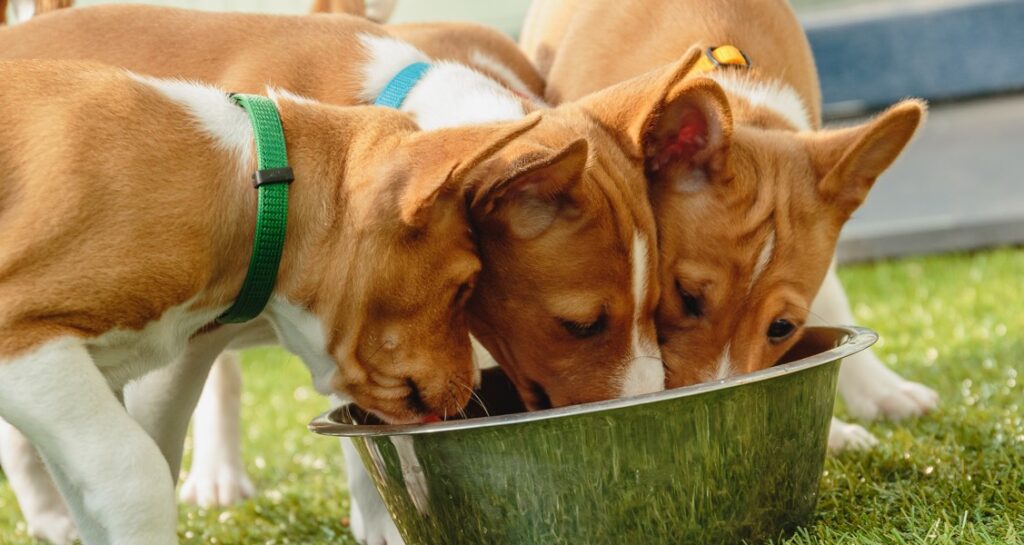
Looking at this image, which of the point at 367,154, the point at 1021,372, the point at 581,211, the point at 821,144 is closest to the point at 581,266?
the point at 581,211

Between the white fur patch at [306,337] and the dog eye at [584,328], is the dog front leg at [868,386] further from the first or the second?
the white fur patch at [306,337]

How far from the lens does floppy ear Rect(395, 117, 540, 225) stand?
9.20ft

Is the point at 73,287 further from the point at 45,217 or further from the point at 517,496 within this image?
the point at 517,496

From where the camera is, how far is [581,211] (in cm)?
318

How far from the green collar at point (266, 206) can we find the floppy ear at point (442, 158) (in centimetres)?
27

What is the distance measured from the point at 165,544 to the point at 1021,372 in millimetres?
3169

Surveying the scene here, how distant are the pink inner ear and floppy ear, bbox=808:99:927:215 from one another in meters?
0.39

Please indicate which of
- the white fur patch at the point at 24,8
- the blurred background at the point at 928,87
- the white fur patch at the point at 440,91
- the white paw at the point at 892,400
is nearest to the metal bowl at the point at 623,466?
the white fur patch at the point at 440,91

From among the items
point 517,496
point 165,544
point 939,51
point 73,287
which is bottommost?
point 939,51

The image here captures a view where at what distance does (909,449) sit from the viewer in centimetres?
361

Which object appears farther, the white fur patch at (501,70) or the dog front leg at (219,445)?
the dog front leg at (219,445)

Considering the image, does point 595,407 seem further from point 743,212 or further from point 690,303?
point 743,212

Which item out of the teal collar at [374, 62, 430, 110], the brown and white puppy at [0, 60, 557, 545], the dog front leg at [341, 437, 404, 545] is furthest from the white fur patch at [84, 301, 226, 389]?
the teal collar at [374, 62, 430, 110]

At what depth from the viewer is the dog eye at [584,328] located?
3.22m
